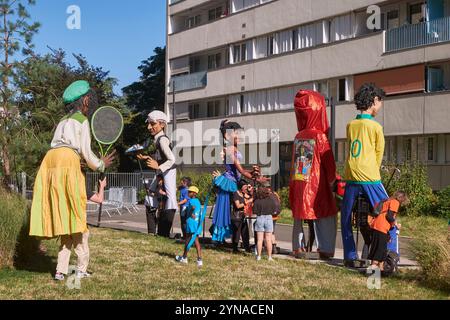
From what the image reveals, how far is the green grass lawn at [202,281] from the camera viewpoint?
21.9 ft

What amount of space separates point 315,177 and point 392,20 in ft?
69.1

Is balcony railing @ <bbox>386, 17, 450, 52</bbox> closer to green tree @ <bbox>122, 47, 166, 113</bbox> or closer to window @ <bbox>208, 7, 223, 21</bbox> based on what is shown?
window @ <bbox>208, 7, 223, 21</bbox>

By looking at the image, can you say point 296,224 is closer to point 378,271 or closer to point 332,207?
point 332,207

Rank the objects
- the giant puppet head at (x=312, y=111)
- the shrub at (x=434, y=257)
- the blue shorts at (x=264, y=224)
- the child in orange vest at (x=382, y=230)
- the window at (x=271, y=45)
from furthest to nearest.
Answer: the window at (x=271, y=45) → the blue shorts at (x=264, y=224) → the giant puppet head at (x=312, y=111) → the child in orange vest at (x=382, y=230) → the shrub at (x=434, y=257)

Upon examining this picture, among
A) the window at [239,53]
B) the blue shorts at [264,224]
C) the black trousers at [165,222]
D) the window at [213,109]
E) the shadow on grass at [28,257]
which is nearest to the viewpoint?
the shadow on grass at [28,257]

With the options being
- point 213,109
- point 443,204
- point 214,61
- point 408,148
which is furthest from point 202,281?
point 214,61

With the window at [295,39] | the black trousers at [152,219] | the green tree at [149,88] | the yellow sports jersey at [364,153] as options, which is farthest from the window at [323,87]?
the green tree at [149,88]

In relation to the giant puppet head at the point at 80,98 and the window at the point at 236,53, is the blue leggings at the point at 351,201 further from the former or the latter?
the window at the point at 236,53

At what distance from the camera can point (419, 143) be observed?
A: 27469 mm

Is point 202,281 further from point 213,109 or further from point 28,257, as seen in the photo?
point 213,109

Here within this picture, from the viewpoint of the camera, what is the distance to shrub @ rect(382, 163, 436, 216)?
22.9m

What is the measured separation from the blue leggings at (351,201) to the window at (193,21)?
35803 millimetres

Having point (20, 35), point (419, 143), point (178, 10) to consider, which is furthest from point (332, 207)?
point (178, 10)

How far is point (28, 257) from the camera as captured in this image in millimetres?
8523
